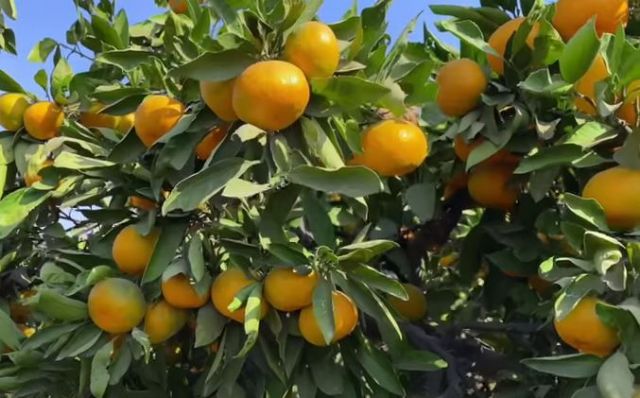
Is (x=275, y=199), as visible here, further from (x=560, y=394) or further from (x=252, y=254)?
(x=560, y=394)

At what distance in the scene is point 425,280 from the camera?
205cm

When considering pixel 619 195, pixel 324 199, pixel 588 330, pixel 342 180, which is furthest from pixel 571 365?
pixel 324 199

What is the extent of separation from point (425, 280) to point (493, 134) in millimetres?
812

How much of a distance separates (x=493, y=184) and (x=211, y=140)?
1.51 feet

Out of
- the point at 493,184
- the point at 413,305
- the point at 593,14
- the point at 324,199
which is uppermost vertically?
the point at 593,14

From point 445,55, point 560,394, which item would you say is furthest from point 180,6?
point 560,394

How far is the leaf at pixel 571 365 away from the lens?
1.02m

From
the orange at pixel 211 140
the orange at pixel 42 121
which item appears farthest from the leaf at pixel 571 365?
the orange at pixel 42 121

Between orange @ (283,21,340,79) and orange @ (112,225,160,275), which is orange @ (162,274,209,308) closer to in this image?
orange @ (112,225,160,275)

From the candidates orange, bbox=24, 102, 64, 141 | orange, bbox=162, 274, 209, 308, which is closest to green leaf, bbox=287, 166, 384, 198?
orange, bbox=162, 274, 209, 308

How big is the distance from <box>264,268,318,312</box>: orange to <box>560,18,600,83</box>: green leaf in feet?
1.40

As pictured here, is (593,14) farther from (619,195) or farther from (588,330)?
(588,330)

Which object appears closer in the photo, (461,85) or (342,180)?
(342,180)

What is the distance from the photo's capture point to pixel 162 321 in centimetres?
127
